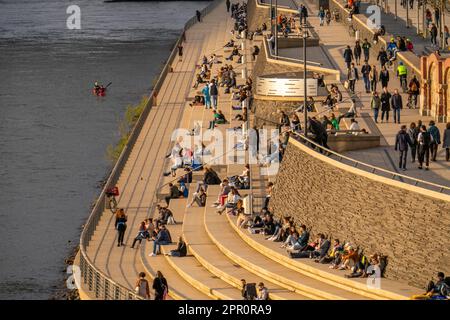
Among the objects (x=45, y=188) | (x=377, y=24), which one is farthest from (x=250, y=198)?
(x=377, y=24)

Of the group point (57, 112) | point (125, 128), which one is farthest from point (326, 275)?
point (57, 112)

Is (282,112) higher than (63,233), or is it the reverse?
(282,112)

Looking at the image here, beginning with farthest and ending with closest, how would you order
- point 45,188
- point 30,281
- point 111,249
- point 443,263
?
point 45,188 → point 30,281 → point 111,249 → point 443,263

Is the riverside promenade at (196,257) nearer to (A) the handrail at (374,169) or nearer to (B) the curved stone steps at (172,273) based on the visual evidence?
(B) the curved stone steps at (172,273)

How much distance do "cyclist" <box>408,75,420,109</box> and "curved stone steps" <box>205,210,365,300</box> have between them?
884 cm

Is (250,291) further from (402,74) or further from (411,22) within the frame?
(411,22)

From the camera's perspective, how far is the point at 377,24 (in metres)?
79.2

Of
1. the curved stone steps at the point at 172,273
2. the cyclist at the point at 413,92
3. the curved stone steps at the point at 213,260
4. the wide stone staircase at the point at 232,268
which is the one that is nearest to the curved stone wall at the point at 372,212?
the wide stone staircase at the point at 232,268

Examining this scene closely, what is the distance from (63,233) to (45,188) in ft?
31.3

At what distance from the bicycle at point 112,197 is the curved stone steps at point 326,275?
9.64m

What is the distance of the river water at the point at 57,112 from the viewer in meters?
57.8
